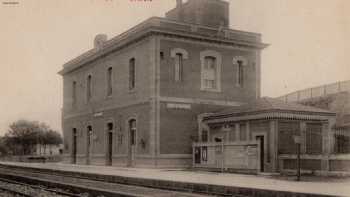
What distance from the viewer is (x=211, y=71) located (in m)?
28.0

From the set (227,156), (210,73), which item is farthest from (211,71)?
(227,156)

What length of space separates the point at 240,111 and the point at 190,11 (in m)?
9.33

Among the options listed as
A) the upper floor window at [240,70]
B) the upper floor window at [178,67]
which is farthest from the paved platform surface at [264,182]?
the upper floor window at [240,70]

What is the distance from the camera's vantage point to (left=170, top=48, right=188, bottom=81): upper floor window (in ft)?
87.9

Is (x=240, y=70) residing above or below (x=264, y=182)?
above

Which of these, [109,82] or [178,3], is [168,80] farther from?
[178,3]

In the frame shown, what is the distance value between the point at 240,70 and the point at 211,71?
7.18ft

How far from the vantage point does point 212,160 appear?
75.8 ft

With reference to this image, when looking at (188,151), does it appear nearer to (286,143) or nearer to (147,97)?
(147,97)

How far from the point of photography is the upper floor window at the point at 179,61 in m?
26.8

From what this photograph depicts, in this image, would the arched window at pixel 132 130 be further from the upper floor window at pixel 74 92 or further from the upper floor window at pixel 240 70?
the upper floor window at pixel 74 92

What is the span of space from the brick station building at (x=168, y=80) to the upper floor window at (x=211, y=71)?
0.06m

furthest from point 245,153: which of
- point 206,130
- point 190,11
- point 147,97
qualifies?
point 190,11

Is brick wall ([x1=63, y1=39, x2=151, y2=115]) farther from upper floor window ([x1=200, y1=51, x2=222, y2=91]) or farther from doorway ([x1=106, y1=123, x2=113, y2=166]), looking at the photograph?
upper floor window ([x1=200, y1=51, x2=222, y2=91])
